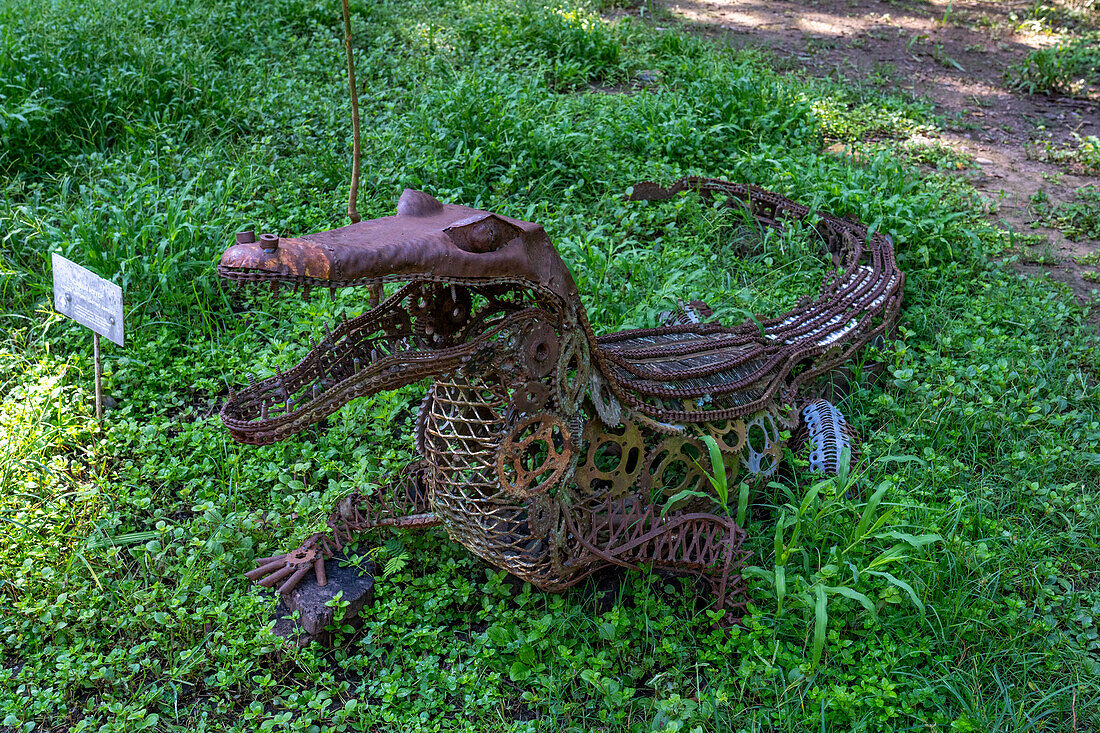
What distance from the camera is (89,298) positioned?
3.63 metres

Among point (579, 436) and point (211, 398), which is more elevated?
point (579, 436)

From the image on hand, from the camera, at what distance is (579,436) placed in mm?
2648

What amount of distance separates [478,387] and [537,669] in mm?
1034

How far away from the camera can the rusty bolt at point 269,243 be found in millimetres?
A: 1898

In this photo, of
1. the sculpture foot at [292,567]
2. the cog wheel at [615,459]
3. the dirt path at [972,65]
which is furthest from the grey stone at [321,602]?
the dirt path at [972,65]

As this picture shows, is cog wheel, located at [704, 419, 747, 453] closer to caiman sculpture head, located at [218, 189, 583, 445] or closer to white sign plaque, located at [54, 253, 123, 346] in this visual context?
caiman sculpture head, located at [218, 189, 583, 445]

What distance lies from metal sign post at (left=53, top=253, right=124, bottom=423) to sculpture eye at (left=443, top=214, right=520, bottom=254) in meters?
2.04

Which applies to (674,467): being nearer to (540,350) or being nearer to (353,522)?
(540,350)

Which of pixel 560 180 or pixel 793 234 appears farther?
pixel 560 180

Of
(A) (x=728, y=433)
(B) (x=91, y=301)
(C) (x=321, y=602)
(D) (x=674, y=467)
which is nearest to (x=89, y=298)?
(B) (x=91, y=301)

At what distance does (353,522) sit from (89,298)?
5.28 feet

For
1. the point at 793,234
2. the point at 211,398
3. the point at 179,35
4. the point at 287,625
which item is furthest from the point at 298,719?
the point at 179,35

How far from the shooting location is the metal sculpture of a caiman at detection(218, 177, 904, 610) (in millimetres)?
2186

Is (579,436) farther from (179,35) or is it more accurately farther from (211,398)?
(179,35)
